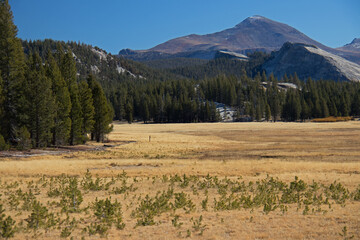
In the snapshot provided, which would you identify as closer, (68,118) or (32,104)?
(32,104)

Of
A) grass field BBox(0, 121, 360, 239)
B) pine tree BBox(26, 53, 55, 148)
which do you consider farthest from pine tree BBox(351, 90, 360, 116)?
pine tree BBox(26, 53, 55, 148)

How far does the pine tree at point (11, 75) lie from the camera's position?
41250 millimetres

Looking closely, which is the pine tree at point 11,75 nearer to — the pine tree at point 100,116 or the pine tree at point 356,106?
the pine tree at point 100,116

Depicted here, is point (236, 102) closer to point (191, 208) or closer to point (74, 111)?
point (74, 111)

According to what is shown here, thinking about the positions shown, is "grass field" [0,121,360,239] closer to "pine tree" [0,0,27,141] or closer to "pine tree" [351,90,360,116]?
"pine tree" [0,0,27,141]

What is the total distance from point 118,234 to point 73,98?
44.6 m

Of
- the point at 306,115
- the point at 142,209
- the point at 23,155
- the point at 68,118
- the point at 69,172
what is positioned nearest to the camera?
the point at 142,209

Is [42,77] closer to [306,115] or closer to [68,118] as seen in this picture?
[68,118]

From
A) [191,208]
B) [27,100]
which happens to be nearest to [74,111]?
[27,100]

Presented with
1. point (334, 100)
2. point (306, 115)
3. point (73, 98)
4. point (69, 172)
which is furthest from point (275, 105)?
point (69, 172)

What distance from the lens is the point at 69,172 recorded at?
26.0m

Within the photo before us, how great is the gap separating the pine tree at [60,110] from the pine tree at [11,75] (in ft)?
16.8

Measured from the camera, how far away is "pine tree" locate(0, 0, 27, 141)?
41250 millimetres

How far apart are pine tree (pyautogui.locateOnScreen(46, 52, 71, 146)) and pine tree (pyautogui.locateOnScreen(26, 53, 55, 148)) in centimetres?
246
